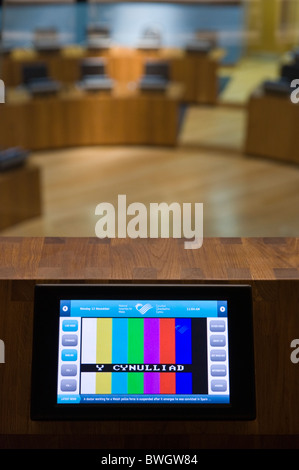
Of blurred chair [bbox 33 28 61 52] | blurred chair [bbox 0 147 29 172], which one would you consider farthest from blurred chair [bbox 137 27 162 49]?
blurred chair [bbox 0 147 29 172]

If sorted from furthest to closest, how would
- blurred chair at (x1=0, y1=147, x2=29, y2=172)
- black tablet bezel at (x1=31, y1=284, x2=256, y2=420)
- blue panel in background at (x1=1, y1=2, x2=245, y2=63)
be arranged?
1. blue panel in background at (x1=1, y1=2, x2=245, y2=63)
2. blurred chair at (x1=0, y1=147, x2=29, y2=172)
3. black tablet bezel at (x1=31, y1=284, x2=256, y2=420)

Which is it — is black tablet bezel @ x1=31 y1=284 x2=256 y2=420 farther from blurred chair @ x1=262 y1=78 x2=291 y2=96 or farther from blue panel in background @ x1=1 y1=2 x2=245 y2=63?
blue panel in background @ x1=1 y1=2 x2=245 y2=63

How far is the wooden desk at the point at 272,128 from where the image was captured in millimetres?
7215

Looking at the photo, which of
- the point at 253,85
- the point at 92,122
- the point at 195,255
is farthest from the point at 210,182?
the point at 195,255

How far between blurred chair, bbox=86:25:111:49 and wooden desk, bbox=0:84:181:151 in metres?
1.50

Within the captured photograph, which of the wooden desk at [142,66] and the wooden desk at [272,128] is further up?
the wooden desk at [142,66]

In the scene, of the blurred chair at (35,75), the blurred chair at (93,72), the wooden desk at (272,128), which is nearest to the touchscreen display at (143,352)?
the wooden desk at (272,128)

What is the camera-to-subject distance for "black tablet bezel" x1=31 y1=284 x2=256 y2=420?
5.58 feet

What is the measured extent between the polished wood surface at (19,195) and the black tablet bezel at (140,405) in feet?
13.1

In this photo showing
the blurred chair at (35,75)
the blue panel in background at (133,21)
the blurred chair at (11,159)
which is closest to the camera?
the blurred chair at (11,159)

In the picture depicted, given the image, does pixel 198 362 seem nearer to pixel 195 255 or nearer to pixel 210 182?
pixel 195 255

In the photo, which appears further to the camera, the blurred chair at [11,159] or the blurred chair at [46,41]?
the blurred chair at [46,41]

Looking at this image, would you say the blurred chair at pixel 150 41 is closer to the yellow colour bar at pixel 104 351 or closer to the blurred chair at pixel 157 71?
the blurred chair at pixel 157 71

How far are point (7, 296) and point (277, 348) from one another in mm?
595
